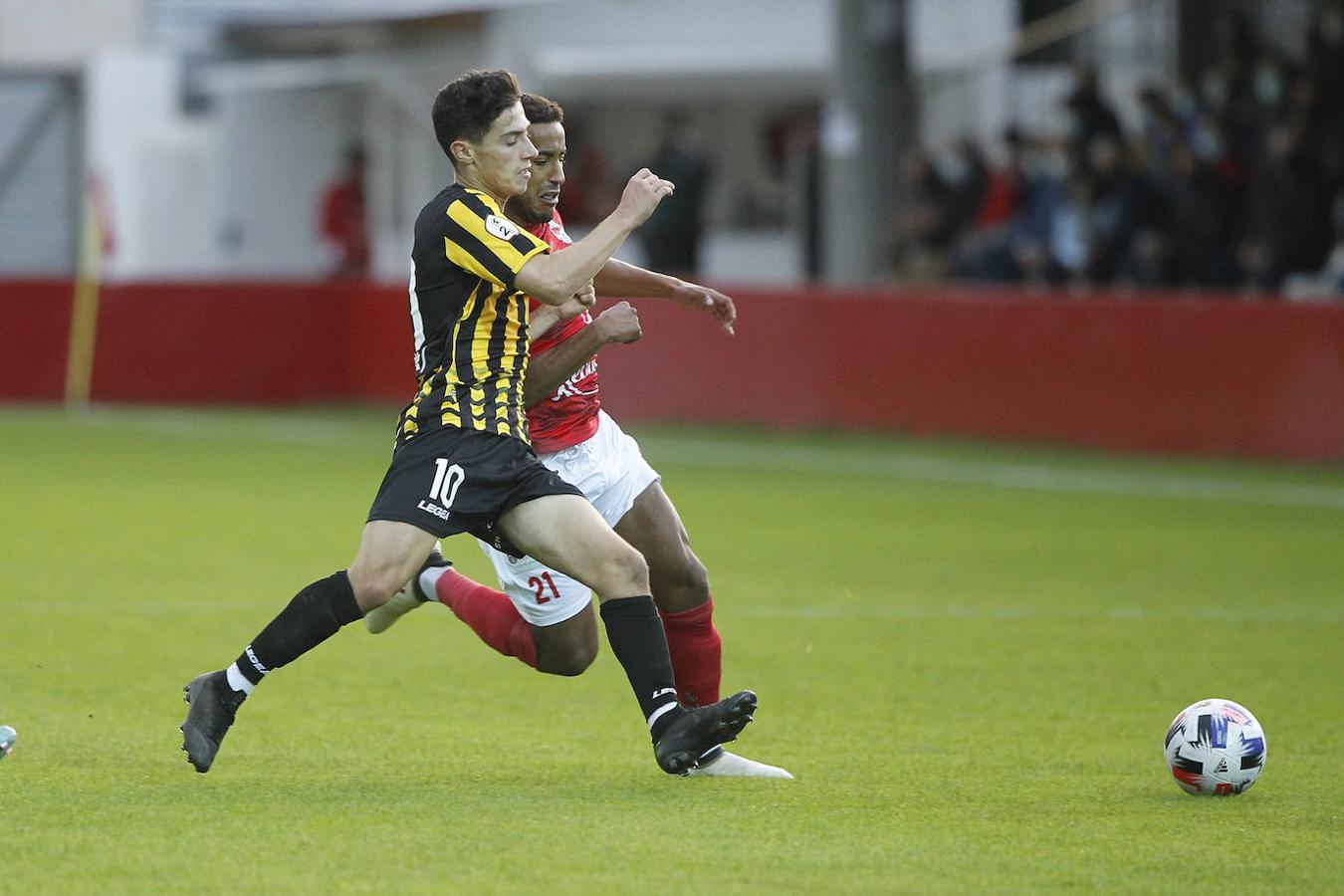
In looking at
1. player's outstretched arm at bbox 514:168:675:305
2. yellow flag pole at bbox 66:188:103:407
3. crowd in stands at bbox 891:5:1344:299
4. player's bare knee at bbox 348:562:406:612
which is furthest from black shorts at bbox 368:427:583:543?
yellow flag pole at bbox 66:188:103:407

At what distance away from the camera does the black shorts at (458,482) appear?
241 inches

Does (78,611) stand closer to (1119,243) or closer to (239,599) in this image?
(239,599)

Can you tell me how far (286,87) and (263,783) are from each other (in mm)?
23672

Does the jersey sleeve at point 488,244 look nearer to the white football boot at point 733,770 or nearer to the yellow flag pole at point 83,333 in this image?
the white football boot at point 733,770

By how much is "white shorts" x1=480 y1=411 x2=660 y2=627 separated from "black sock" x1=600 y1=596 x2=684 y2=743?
53cm

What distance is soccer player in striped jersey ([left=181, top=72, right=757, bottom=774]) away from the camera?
241 inches

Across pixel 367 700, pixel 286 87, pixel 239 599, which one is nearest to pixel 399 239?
pixel 286 87

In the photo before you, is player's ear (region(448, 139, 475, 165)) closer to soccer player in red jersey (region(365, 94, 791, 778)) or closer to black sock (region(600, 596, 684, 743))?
soccer player in red jersey (region(365, 94, 791, 778))

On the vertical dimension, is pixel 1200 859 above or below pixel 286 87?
below

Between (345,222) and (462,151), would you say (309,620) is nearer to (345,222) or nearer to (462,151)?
(462,151)

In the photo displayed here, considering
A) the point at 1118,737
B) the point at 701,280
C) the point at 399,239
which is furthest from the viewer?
the point at 399,239

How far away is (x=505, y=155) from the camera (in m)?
6.27

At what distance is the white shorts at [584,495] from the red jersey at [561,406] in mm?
32

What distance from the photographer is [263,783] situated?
6293 millimetres
